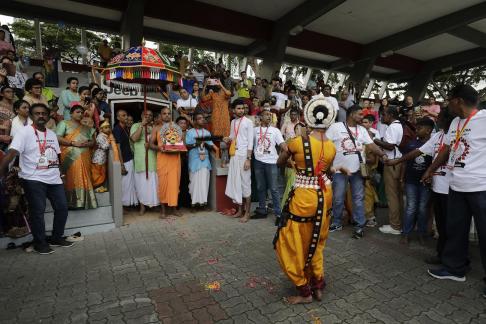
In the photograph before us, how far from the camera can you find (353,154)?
4.75 metres

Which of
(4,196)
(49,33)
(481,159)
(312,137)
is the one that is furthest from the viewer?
(49,33)

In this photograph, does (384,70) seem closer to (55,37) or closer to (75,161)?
(75,161)

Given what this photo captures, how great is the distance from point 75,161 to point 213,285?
321 cm

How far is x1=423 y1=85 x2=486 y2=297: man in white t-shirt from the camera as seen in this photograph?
3.16 meters

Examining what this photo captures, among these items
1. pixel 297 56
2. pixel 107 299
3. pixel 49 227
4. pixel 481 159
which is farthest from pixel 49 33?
pixel 481 159

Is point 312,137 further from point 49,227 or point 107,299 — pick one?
point 49,227

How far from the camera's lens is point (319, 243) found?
297cm

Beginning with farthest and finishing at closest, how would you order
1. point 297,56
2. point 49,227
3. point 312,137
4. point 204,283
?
point 297,56 → point 49,227 → point 204,283 → point 312,137

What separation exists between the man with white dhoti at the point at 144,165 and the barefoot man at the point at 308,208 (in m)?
3.56

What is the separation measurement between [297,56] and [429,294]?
667 inches

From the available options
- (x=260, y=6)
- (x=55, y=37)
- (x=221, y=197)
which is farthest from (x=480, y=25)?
(x=55, y=37)

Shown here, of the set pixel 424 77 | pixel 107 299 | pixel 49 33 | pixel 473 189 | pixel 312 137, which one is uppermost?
pixel 49 33

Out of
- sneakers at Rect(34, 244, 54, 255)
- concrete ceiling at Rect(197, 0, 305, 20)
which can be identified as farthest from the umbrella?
concrete ceiling at Rect(197, 0, 305, 20)

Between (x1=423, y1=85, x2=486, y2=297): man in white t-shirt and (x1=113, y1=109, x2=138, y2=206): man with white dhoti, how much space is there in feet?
16.3
